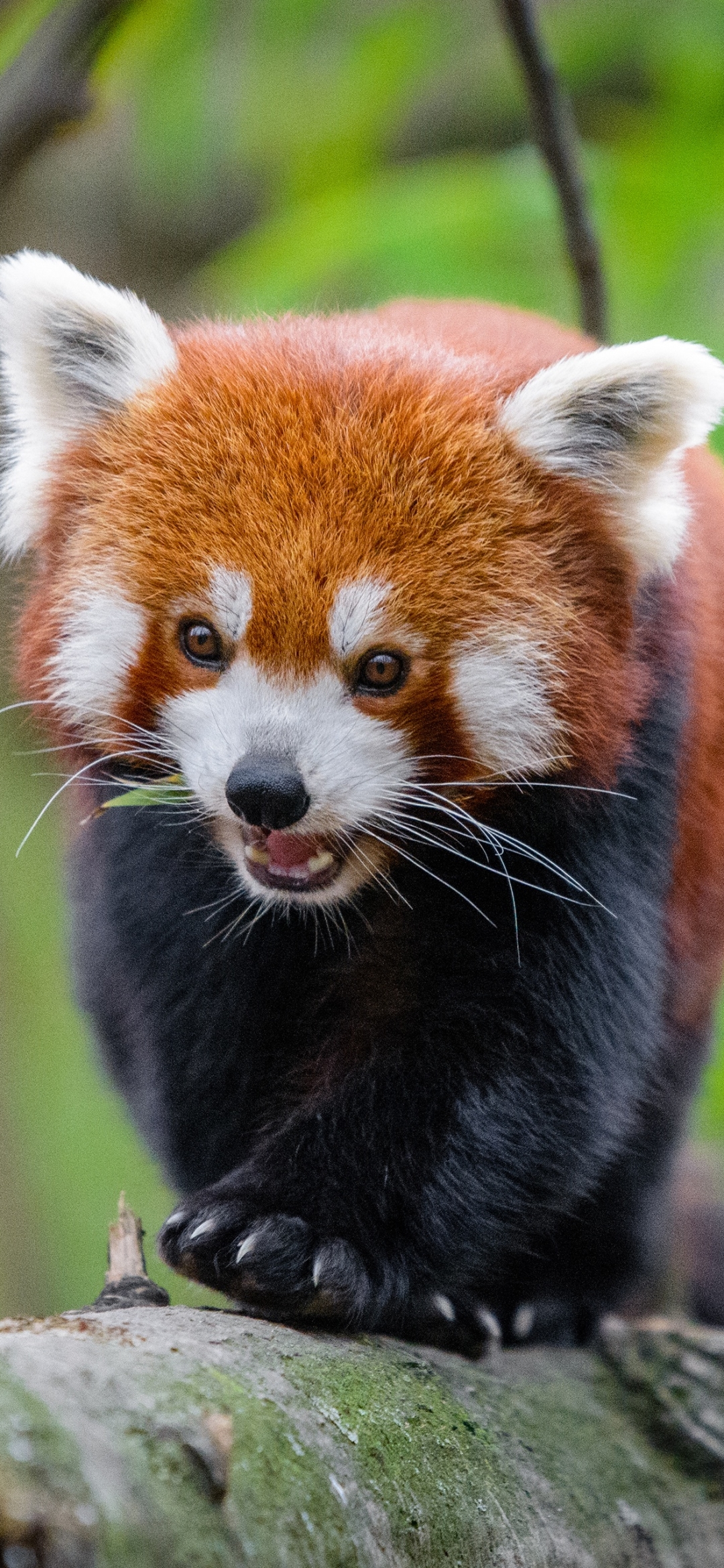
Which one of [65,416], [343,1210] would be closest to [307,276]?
[65,416]

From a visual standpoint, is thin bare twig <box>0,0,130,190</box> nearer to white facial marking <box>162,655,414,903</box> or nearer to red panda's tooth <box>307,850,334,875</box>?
white facial marking <box>162,655,414,903</box>

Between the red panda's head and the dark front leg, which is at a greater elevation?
the red panda's head

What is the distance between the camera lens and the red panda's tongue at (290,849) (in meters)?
2.34

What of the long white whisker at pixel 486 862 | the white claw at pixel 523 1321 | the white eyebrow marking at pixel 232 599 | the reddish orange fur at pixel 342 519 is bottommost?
the white claw at pixel 523 1321

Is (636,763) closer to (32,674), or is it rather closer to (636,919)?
(636,919)

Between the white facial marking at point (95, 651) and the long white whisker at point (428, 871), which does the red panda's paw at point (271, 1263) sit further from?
the white facial marking at point (95, 651)

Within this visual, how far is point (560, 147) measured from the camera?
319 centimetres

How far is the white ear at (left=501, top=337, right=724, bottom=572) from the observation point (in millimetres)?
2357

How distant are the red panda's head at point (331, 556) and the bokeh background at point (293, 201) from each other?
0.40 m

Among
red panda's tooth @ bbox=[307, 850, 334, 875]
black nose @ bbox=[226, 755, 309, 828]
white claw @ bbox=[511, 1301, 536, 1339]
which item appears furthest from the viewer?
→ white claw @ bbox=[511, 1301, 536, 1339]

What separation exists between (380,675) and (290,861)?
335 mm

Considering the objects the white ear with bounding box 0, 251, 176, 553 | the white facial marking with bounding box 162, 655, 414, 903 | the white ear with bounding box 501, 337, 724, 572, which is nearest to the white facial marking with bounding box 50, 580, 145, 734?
the white facial marking with bounding box 162, 655, 414, 903

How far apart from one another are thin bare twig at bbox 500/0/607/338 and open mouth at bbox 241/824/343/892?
1.69 meters

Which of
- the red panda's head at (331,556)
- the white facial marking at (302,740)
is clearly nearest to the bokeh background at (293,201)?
the red panda's head at (331,556)
